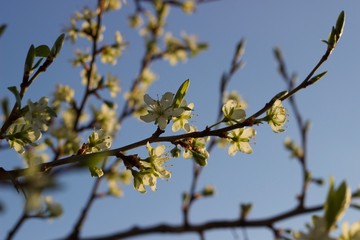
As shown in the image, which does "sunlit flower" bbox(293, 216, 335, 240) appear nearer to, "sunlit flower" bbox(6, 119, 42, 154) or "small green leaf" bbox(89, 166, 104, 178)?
"small green leaf" bbox(89, 166, 104, 178)

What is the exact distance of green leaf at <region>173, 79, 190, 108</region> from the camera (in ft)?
4.99

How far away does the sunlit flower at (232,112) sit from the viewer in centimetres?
164

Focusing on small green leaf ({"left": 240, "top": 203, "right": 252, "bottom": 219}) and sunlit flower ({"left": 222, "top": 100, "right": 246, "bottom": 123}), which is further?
small green leaf ({"left": 240, "top": 203, "right": 252, "bottom": 219})

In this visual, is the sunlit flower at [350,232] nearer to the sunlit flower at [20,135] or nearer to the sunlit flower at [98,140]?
the sunlit flower at [98,140]

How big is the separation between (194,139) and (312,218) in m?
0.55

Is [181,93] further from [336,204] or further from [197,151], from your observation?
[336,204]

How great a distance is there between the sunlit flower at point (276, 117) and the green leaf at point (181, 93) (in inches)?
13.6

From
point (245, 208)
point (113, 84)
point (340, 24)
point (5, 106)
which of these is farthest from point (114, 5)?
point (340, 24)

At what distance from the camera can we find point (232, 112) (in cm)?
166

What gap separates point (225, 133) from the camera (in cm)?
159

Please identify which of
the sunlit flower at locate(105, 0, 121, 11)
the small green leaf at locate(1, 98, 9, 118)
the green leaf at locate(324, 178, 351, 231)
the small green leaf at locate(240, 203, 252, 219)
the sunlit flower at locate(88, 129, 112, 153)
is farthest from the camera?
the sunlit flower at locate(105, 0, 121, 11)

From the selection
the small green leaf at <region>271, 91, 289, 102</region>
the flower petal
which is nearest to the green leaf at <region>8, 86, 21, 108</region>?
the flower petal

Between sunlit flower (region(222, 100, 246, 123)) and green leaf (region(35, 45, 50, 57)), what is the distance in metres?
0.68

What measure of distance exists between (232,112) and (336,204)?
2.23 feet
